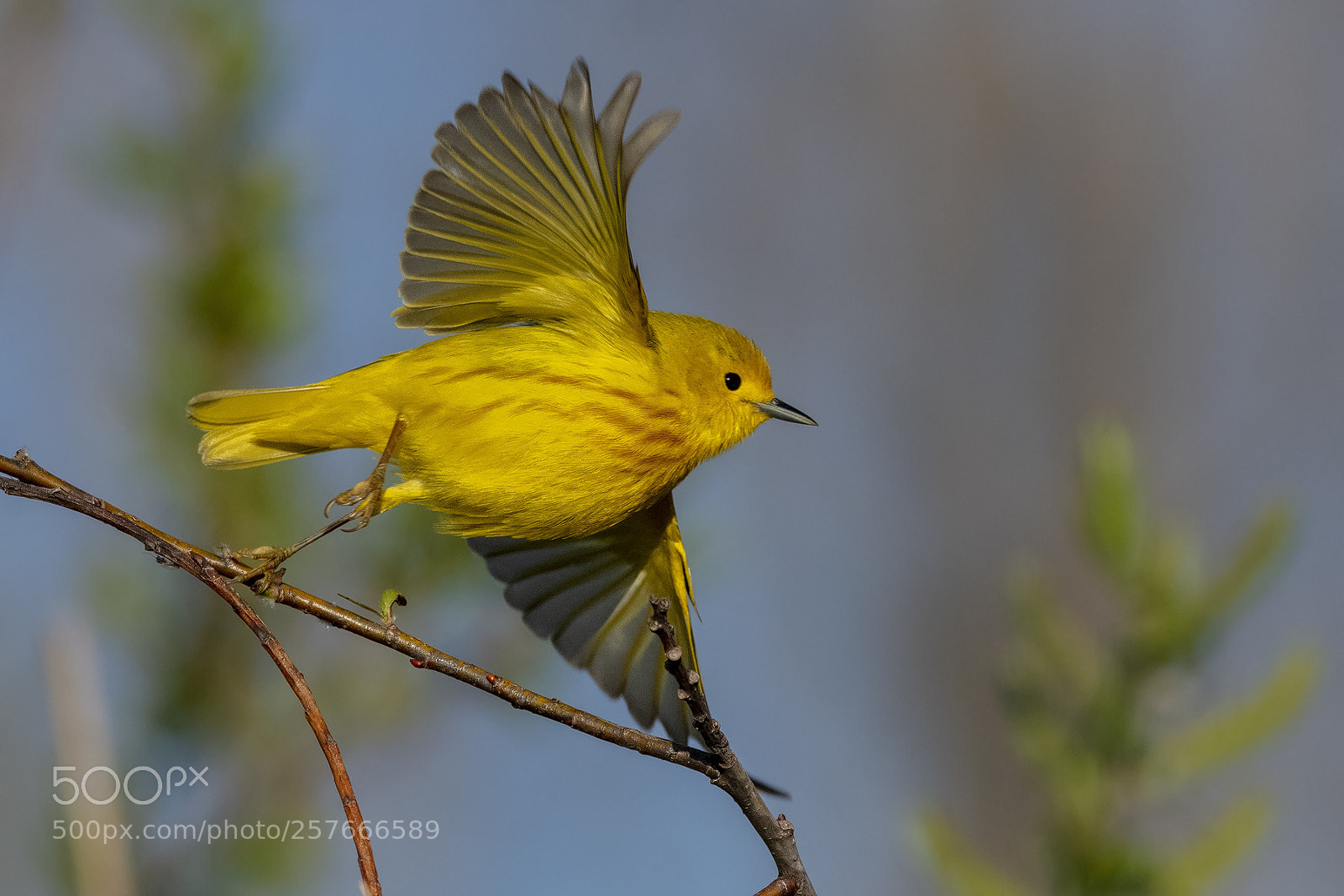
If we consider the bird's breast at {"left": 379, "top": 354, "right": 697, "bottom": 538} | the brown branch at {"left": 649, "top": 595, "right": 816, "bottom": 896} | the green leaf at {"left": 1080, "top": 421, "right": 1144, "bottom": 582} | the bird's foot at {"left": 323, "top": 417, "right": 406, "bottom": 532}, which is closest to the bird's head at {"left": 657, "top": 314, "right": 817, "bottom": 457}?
the bird's breast at {"left": 379, "top": 354, "right": 697, "bottom": 538}

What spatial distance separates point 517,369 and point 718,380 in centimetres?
59

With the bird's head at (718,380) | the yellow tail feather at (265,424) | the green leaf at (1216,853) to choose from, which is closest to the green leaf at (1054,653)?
the green leaf at (1216,853)

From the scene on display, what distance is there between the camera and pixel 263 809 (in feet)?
9.23

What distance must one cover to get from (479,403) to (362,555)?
1.85 feet

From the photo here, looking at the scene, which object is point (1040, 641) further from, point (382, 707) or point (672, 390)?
point (382, 707)

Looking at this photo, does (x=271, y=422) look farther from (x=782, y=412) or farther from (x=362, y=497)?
(x=782, y=412)

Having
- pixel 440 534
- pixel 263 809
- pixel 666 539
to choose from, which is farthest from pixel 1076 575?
pixel 263 809

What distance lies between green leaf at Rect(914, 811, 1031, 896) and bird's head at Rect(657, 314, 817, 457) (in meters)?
1.32

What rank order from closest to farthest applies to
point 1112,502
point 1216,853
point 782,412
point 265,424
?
point 1216,853, point 1112,502, point 265,424, point 782,412

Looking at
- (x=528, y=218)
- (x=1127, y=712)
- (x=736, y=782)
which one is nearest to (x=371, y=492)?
(x=528, y=218)

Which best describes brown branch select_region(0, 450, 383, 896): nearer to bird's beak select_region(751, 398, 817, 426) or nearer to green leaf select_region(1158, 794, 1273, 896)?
green leaf select_region(1158, 794, 1273, 896)

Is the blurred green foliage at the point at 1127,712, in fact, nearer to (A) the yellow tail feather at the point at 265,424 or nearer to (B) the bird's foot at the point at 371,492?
(B) the bird's foot at the point at 371,492

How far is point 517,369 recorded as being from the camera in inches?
116

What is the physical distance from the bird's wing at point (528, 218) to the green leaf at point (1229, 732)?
150 cm
